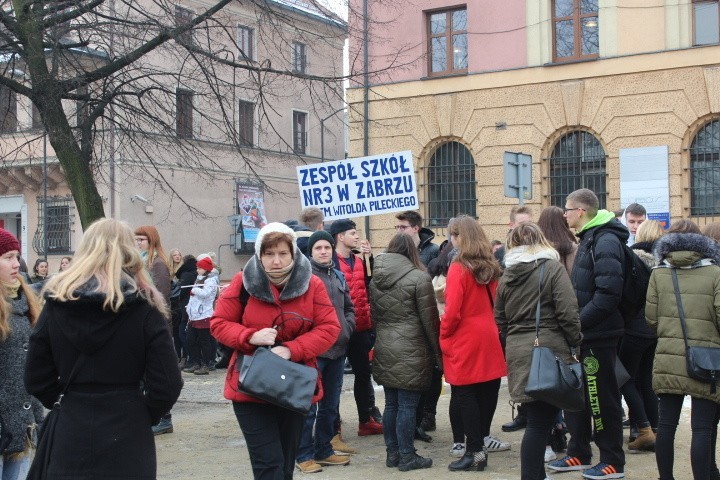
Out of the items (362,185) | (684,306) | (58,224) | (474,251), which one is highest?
(58,224)

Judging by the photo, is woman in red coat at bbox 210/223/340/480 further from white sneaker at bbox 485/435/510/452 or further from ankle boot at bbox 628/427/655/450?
ankle boot at bbox 628/427/655/450

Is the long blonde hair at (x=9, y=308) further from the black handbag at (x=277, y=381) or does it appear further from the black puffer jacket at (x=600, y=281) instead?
the black puffer jacket at (x=600, y=281)

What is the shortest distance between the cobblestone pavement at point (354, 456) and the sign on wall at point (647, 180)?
1125cm

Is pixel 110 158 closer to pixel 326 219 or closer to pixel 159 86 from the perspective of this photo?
pixel 159 86

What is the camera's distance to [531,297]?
6.18 metres

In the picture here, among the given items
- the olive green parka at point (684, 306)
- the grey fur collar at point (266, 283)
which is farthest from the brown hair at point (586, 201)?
the grey fur collar at point (266, 283)

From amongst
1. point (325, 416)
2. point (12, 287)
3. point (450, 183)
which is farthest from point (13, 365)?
point (450, 183)

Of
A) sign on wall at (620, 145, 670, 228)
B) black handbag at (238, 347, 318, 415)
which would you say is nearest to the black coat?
black handbag at (238, 347, 318, 415)

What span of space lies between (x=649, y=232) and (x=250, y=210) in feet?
94.4

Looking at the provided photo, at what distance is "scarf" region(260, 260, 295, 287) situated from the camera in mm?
5125

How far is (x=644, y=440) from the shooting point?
295 inches

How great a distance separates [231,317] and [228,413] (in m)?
5.28

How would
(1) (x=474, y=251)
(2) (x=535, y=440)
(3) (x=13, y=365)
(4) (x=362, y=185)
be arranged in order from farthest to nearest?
(4) (x=362, y=185), (1) (x=474, y=251), (2) (x=535, y=440), (3) (x=13, y=365)

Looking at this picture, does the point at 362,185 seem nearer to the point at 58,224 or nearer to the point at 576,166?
the point at 576,166
